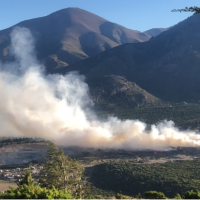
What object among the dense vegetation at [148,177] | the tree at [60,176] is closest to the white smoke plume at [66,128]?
the dense vegetation at [148,177]

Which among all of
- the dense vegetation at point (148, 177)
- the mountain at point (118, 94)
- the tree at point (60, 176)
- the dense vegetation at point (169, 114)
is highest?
the mountain at point (118, 94)

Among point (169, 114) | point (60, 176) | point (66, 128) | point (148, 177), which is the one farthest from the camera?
point (169, 114)

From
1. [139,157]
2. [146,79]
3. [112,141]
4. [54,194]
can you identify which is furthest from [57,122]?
[146,79]

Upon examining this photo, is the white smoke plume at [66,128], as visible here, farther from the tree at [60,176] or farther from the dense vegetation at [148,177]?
the tree at [60,176]

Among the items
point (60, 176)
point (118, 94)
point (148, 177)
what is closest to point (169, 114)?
point (118, 94)

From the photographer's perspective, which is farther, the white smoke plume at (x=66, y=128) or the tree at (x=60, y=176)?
the white smoke plume at (x=66, y=128)

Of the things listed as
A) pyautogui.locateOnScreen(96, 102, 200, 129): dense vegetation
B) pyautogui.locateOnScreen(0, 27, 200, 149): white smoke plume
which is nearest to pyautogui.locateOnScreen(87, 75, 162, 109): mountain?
pyautogui.locateOnScreen(96, 102, 200, 129): dense vegetation

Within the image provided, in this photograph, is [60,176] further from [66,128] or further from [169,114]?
[169,114]
